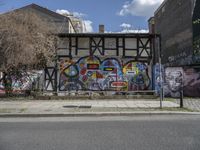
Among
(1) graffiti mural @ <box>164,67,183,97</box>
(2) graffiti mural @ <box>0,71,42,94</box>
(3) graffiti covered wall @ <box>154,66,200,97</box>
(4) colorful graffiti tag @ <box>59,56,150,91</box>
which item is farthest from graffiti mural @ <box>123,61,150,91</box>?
(2) graffiti mural @ <box>0,71,42,94</box>

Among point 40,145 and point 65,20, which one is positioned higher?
point 65,20

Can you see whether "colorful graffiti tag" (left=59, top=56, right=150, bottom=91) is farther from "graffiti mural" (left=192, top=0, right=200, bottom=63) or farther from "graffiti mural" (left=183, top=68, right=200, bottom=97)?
"graffiti mural" (left=192, top=0, right=200, bottom=63)

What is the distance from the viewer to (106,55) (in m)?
26.8

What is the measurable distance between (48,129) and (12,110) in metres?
5.92

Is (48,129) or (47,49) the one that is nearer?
(48,129)

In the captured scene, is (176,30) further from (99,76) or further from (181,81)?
(99,76)

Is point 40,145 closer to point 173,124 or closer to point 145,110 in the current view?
point 173,124

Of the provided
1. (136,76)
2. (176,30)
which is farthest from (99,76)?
(176,30)

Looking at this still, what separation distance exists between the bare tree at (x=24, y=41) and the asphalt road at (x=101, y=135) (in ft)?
22.9

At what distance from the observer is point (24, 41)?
20.0m

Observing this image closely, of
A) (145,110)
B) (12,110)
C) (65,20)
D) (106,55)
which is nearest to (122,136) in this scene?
(145,110)

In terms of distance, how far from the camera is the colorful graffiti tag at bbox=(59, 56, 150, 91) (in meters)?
26.4

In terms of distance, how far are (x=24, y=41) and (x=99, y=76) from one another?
8.06m

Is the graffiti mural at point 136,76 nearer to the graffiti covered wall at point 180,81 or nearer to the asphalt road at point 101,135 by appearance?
the graffiti covered wall at point 180,81
